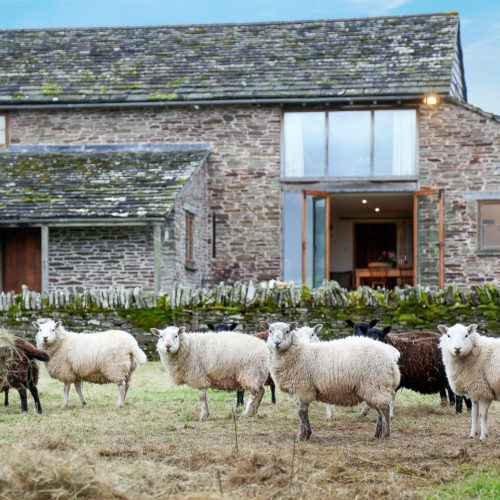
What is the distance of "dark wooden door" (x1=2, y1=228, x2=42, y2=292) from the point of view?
2233cm

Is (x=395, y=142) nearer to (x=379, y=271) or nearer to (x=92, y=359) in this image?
(x=379, y=271)

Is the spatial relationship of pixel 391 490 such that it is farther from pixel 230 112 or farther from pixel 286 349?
pixel 230 112

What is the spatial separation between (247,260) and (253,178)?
2.26m

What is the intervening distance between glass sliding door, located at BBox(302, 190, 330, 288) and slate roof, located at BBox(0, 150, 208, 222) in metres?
3.13

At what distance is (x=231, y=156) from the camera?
75.6 ft

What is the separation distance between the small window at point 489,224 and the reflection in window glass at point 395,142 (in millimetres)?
2141

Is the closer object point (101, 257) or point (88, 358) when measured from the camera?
point (88, 358)

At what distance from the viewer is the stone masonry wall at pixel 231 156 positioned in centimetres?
2272

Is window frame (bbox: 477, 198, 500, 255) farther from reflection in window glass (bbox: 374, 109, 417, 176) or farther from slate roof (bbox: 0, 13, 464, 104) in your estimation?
slate roof (bbox: 0, 13, 464, 104)

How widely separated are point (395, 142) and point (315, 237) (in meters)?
3.38

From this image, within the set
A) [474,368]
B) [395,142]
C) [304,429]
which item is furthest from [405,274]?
[304,429]

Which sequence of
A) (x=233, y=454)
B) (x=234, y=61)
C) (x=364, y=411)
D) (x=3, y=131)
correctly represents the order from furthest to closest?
(x=3, y=131)
(x=234, y=61)
(x=364, y=411)
(x=233, y=454)

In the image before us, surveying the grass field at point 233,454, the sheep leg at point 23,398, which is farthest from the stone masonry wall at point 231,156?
the sheep leg at point 23,398

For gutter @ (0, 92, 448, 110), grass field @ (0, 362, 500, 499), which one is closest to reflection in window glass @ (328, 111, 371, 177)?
gutter @ (0, 92, 448, 110)
